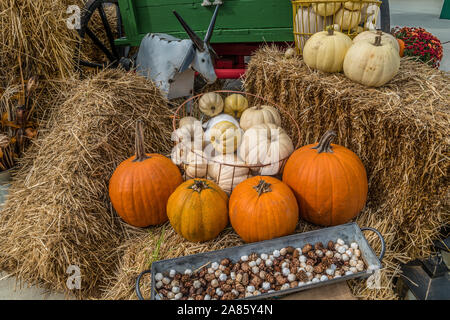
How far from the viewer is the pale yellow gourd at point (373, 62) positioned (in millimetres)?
1988

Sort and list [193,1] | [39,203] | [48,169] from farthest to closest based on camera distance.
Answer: [193,1], [48,169], [39,203]

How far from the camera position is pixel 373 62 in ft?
6.56

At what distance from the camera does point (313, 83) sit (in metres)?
2.29

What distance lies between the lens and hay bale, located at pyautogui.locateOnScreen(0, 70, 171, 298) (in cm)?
191

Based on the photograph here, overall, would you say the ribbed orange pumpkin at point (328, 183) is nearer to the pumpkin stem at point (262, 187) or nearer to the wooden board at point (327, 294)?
the pumpkin stem at point (262, 187)

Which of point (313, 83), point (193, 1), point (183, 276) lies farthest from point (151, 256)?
point (193, 1)

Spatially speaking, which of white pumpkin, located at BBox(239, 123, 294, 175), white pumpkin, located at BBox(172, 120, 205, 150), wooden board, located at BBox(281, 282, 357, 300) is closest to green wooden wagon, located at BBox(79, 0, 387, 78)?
white pumpkin, located at BBox(172, 120, 205, 150)

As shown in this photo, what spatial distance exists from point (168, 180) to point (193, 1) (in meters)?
2.41

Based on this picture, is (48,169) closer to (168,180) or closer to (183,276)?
(168,180)

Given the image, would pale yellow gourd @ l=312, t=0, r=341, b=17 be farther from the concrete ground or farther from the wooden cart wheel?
the concrete ground

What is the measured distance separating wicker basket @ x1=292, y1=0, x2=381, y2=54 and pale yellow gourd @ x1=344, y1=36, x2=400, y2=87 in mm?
468

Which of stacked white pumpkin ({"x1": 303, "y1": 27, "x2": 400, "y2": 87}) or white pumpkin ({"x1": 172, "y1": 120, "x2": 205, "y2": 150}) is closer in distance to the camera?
stacked white pumpkin ({"x1": 303, "y1": 27, "x2": 400, "y2": 87})

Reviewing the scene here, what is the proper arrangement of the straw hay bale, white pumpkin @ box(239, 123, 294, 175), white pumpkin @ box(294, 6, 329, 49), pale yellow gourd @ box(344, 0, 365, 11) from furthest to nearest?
white pumpkin @ box(294, 6, 329, 49) → pale yellow gourd @ box(344, 0, 365, 11) → white pumpkin @ box(239, 123, 294, 175) → the straw hay bale

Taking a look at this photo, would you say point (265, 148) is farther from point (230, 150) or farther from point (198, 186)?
point (198, 186)
